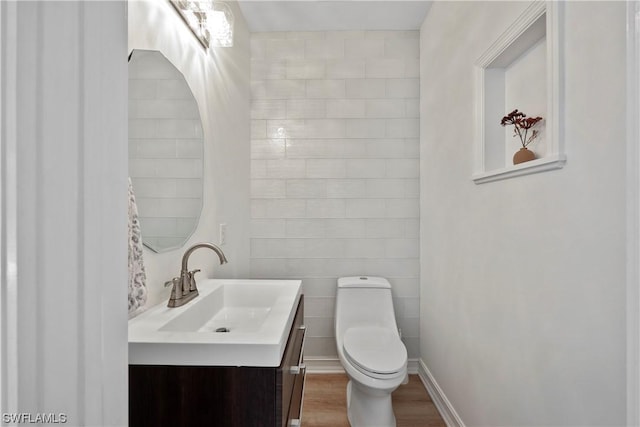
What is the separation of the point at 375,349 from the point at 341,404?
558mm

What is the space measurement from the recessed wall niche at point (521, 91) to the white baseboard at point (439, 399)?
126cm

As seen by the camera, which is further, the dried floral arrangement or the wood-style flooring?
the wood-style flooring

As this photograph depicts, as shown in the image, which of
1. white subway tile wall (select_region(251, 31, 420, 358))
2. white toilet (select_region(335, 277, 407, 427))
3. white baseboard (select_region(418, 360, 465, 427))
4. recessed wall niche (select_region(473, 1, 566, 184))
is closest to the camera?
recessed wall niche (select_region(473, 1, 566, 184))

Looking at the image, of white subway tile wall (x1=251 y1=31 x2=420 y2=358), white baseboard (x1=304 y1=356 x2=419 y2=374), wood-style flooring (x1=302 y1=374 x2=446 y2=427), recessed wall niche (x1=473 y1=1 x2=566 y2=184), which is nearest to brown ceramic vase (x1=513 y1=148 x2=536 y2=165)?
recessed wall niche (x1=473 y1=1 x2=566 y2=184)

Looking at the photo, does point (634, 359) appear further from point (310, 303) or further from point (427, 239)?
point (310, 303)

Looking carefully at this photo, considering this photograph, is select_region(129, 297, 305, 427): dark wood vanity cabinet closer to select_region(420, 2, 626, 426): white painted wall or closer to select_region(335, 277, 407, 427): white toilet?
Answer: select_region(420, 2, 626, 426): white painted wall

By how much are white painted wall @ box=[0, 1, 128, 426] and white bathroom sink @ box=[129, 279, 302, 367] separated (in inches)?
20.8

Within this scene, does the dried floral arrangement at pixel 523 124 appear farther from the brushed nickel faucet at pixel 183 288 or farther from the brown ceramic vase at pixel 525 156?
the brushed nickel faucet at pixel 183 288

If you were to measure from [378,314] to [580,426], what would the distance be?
155cm

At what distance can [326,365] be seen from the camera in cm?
274

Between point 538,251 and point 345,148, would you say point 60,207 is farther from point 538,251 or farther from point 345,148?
point 345,148

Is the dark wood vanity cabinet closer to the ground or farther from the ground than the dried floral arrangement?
closer to the ground

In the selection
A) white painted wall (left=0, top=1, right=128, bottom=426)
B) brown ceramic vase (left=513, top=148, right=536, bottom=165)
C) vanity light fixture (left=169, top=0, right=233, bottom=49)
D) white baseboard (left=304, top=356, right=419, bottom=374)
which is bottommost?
white baseboard (left=304, top=356, right=419, bottom=374)

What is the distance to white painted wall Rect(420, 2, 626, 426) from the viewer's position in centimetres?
93
